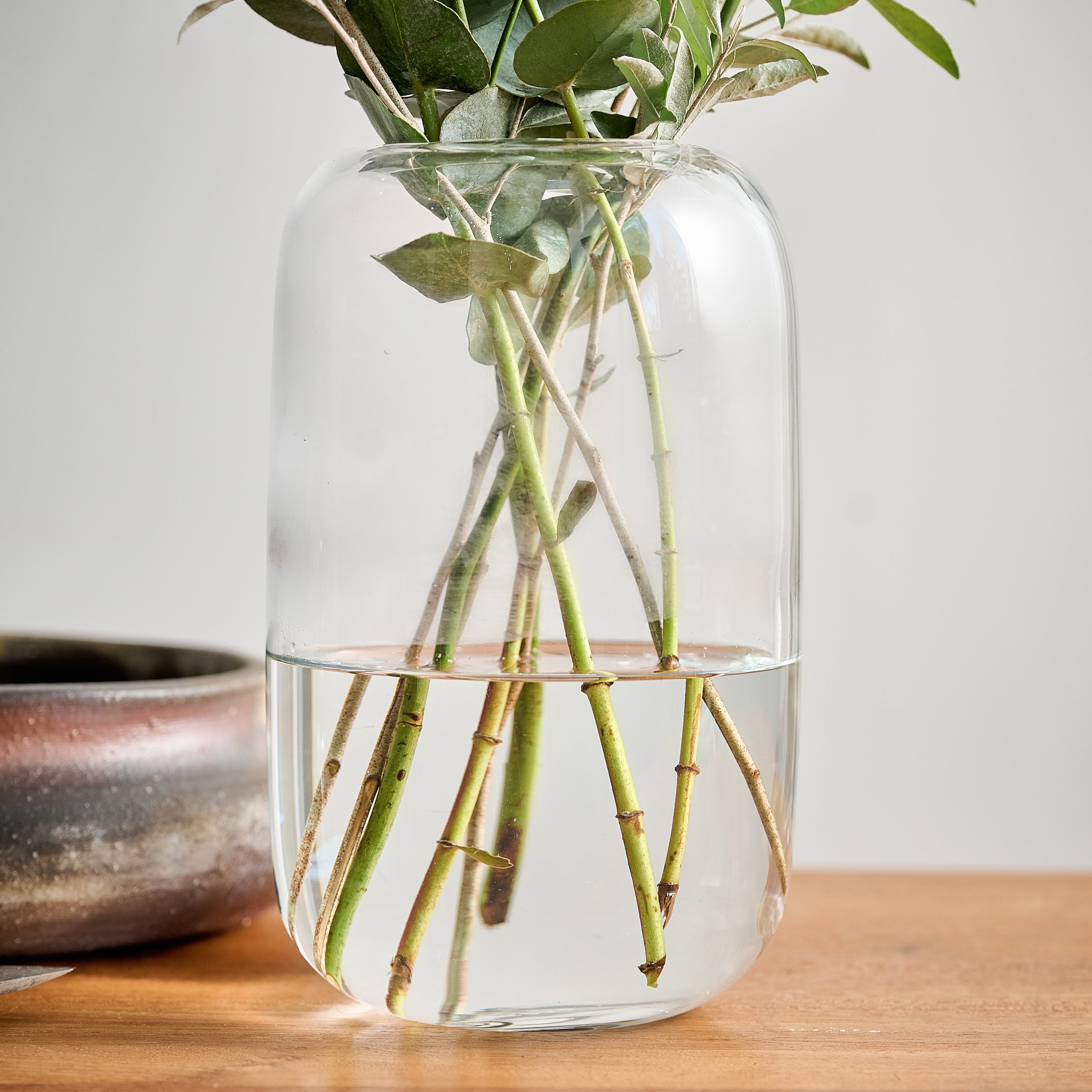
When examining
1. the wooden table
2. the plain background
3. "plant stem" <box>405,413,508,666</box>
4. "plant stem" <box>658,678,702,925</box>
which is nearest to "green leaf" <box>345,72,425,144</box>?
"plant stem" <box>405,413,508,666</box>

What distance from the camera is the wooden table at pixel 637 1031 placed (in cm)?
39

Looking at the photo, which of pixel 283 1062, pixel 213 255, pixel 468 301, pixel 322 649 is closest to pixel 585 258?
pixel 468 301

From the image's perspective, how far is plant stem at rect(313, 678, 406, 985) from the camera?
0.40m

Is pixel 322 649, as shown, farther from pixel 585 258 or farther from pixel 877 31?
pixel 877 31

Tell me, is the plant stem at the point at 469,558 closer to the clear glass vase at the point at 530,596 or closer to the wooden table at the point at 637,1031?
the clear glass vase at the point at 530,596

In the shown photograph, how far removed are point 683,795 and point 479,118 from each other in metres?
0.24

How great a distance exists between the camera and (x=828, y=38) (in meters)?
0.45

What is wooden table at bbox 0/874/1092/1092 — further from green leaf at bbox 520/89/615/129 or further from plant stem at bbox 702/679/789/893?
green leaf at bbox 520/89/615/129

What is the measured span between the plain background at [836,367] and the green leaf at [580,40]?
1.99ft

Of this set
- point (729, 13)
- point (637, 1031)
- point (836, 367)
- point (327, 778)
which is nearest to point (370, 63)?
point (729, 13)

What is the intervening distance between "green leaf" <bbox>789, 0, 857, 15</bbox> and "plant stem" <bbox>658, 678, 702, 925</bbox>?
240 mm

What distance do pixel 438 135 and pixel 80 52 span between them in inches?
25.9

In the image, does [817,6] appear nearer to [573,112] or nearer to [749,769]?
[573,112]

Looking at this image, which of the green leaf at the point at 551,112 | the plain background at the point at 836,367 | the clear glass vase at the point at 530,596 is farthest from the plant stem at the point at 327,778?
the plain background at the point at 836,367
